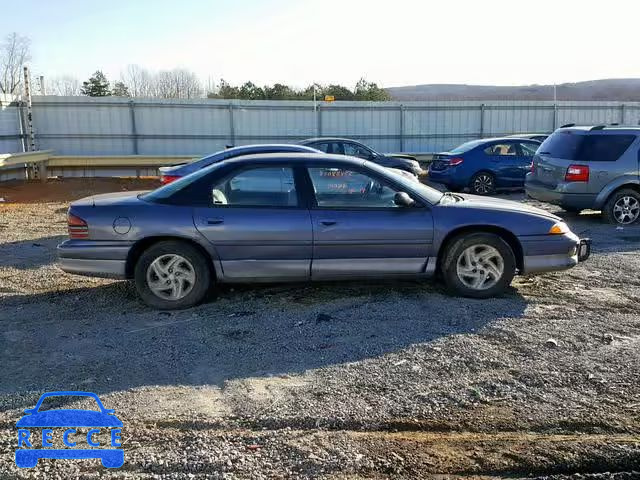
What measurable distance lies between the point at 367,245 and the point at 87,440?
324 cm

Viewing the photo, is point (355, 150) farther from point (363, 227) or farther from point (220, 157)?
point (363, 227)

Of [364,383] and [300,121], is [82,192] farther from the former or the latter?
[364,383]

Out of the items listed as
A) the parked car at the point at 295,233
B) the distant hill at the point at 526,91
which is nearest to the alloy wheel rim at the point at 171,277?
the parked car at the point at 295,233

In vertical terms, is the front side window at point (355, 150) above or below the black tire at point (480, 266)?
above

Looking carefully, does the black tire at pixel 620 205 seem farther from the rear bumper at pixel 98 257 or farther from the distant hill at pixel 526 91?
the distant hill at pixel 526 91

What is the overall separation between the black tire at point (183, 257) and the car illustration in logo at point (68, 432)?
73.4 inches

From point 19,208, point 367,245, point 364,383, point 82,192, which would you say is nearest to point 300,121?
point 82,192

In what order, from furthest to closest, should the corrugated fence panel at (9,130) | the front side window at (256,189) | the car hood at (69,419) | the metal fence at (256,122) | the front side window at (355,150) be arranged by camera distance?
the metal fence at (256,122)
the corrugated fence panel at (9,130)
the front side window at (355,150)
the front side window at (256,189)
the car hood at (69,419)

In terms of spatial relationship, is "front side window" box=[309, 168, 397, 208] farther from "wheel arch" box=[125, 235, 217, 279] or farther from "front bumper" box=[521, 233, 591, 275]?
"front bumper" box=[521, 233, 591, 275]

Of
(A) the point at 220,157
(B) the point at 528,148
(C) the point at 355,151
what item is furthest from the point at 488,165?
(A) the point at 220,157

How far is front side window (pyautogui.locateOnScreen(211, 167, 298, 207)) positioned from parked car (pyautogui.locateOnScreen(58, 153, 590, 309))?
10 mm

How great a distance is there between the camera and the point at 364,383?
13.5 feet

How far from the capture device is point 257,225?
5758 millimetres

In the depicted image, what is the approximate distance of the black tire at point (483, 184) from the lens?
15117 mm
